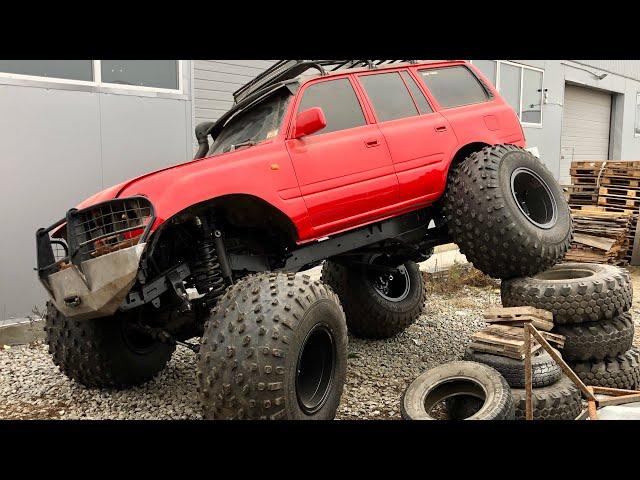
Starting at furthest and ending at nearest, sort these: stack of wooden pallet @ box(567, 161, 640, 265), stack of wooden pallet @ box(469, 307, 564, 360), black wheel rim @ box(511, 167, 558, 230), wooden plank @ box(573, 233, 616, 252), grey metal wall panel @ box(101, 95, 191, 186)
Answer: stack of wooden pallet @ box(567, 161, 640, 265)
wooden plank @ box(573, 233, 616, 252)
grey metal wall panel @ box(101, 95, 191, 186)
black wheel rim @ box(511, 167, 558, 230)
stack of wooden pallet @ box(469, 307, 564, 360)

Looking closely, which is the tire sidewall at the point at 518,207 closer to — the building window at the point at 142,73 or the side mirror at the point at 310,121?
the side mirror at the point at 310,121

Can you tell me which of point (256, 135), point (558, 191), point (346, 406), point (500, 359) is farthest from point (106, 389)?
point (558, 191)

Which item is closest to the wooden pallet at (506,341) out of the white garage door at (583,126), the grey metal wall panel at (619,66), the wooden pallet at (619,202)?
the wooden pallet at (619,202)

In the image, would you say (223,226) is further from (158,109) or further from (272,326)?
(158,109)

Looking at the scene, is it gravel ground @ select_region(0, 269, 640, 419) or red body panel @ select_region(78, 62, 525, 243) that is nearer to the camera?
red body panel @ select_region(78, 62, 525, 243)

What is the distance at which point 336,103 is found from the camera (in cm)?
479

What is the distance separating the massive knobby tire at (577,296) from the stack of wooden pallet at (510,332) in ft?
0.60

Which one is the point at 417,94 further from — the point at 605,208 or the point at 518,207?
the point at 605,208

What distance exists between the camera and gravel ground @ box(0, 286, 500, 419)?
455 cm

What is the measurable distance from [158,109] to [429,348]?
4588mm

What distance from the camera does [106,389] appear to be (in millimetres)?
4875

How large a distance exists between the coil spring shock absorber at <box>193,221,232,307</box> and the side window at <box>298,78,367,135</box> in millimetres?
1234

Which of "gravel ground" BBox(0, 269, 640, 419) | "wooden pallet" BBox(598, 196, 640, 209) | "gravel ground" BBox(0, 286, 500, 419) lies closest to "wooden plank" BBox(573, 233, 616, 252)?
"wooden pallet" BBox(598, 196, 640, 209)

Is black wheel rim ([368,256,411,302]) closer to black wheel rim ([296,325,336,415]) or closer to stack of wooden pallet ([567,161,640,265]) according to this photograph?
black wheel rim ([296,325,336,415])
